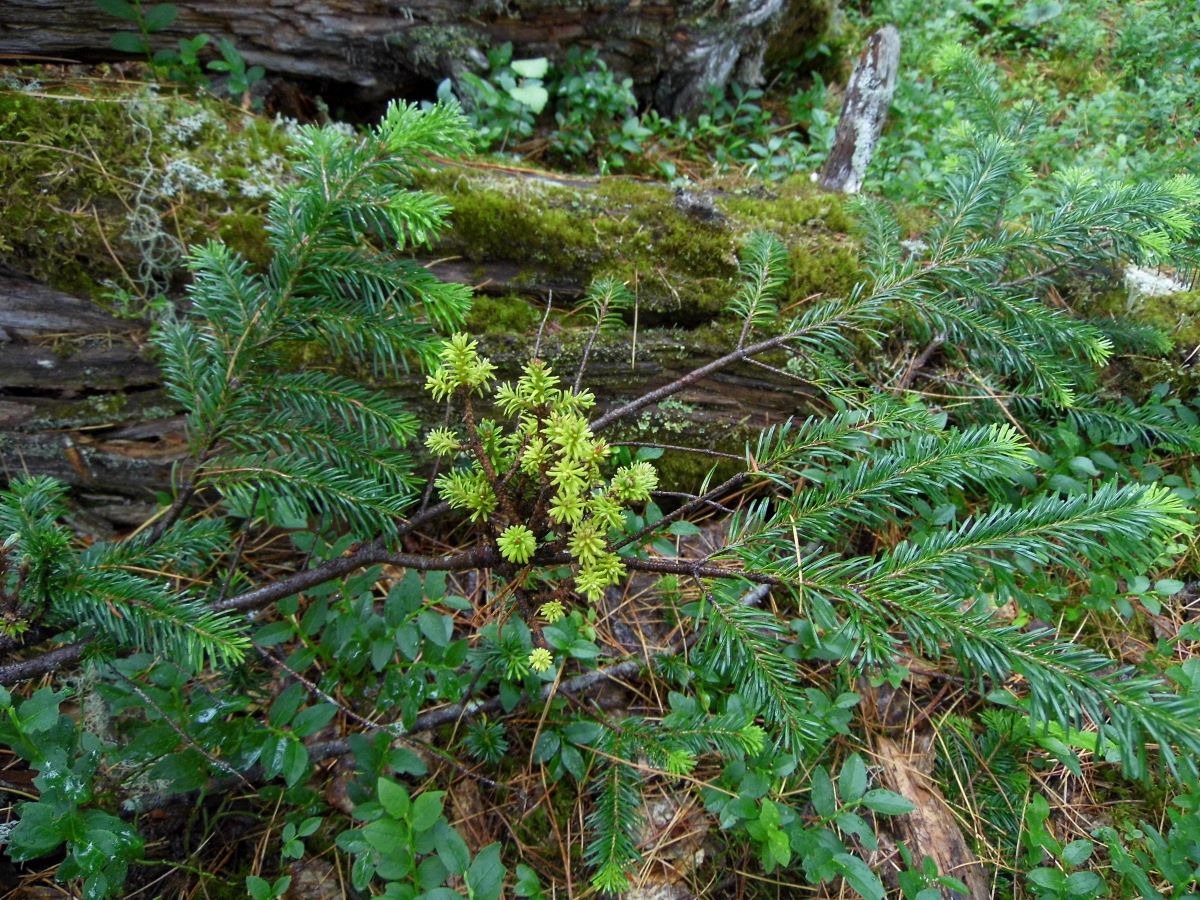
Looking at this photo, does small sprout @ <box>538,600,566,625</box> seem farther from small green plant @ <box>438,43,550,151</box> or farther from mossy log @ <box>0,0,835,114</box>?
mossy log @ <box>0,0,835,114</box>

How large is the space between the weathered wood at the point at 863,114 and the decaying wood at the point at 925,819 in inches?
99.1

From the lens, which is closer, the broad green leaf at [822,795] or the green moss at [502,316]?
the broad green leaf at [822,795]

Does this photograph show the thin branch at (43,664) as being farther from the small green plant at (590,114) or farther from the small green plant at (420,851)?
the small green plant at (590,114)

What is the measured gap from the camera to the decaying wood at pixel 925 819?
6.64 ft

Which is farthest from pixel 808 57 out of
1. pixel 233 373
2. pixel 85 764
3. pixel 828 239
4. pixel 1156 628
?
pixel 85 764

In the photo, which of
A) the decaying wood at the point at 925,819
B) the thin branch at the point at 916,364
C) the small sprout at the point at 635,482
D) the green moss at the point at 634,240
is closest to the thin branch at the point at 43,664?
the small sprout at the point at 635,482

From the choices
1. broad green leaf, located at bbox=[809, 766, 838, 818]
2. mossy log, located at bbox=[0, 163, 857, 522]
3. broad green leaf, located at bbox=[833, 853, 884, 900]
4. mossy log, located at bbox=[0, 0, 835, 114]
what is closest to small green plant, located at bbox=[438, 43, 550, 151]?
mossy log, located at bbox=[0, 0, 835, 114]

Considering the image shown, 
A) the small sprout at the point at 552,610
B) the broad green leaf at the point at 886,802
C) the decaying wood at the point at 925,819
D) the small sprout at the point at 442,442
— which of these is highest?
the small sprout at the point at 442,442

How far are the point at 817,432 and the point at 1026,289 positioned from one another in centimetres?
134

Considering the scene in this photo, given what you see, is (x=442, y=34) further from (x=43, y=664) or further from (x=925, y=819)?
(x=925, y=819)

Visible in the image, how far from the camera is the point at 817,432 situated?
1598 millimetres

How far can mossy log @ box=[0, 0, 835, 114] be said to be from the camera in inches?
116

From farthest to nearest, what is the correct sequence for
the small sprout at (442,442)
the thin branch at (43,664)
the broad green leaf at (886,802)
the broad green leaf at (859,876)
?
the broad green leaf at (886,802)
the broad green leaf at (859,876)
the thin branch at (43,664)
the small sprout at (442,442)

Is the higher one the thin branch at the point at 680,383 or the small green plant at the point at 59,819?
the thin branch at the point at 680,383
